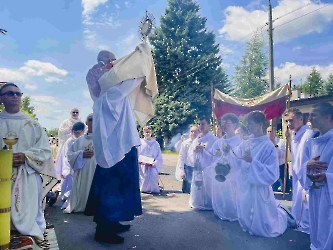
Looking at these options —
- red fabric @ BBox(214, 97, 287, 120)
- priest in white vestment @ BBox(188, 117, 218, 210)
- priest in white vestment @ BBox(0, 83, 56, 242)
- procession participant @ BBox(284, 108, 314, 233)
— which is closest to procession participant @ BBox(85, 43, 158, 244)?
priest in white vestment @ BBox(0, 83, 56, 242)

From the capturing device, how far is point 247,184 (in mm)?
4906

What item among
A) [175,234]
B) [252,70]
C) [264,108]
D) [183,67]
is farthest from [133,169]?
[252,70]

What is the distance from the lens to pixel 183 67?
27469 mm

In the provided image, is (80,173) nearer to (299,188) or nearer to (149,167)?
(149,167)

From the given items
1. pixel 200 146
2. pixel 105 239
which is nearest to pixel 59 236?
pixel 105 239

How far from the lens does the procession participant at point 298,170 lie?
513 centimetres

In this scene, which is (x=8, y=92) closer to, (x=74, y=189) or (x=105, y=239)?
(x=105, y=239)

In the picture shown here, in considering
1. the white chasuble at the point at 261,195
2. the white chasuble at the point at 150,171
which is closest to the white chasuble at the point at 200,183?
the white chasuble at the point at 261,195

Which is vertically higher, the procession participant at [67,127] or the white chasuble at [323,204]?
the procession participant at [67,127]

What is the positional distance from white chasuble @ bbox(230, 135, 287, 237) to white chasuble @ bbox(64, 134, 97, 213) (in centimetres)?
301

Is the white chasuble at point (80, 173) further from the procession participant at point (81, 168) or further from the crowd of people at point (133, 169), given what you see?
the crowd of people at point (133, 169)

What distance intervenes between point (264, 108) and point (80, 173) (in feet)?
20.7

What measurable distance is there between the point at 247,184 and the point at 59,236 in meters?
3.01

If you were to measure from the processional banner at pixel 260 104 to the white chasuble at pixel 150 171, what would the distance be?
10.3ft
